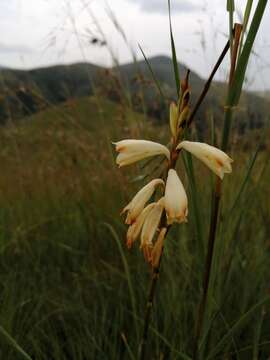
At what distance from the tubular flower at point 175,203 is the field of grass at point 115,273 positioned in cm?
22

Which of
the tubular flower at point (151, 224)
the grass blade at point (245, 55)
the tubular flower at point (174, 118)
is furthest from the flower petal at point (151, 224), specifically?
the grass blade at point (245, 55)

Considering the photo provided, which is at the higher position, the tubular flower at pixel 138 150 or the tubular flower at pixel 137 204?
the tubular flower at pixel 138 150

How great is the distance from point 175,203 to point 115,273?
1.23m

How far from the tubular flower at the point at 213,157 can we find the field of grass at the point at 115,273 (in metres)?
0.20

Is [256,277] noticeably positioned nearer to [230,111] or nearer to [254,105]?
[230,111]

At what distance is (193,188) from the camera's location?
3.15ft

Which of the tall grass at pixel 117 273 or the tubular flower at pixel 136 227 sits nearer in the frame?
the tubular flower at pixel 136 227

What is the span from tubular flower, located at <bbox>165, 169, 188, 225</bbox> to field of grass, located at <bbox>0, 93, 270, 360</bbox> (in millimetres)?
225

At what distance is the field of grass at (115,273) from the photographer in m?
1.37

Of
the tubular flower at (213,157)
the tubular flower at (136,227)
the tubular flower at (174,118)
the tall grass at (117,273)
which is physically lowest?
the tall grass at (117,273)

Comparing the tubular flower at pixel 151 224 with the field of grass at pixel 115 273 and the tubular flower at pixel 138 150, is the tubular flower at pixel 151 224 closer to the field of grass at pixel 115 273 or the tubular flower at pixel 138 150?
the tubular flower at pixel 138 150

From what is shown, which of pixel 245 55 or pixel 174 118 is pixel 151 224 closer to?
pixel 174 118

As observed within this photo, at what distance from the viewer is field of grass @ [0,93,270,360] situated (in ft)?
4.49

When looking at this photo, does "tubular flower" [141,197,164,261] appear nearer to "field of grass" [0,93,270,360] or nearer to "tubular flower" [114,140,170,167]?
"tubular flower" [114,140,170,167]
